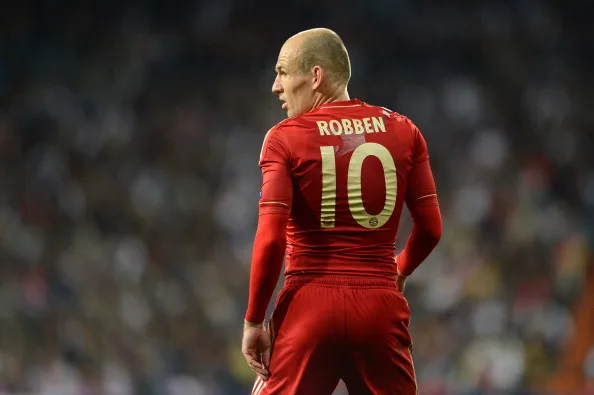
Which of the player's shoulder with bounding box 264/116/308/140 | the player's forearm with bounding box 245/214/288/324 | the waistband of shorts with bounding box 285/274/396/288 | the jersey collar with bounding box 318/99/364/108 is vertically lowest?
the waistband of shorts with bounding box 285/274/396/288

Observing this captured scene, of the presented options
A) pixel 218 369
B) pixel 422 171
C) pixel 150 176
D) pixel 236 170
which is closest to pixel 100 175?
pixel 150 176

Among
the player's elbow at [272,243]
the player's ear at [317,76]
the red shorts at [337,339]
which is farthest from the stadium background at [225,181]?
the player's elbow at [272,243]

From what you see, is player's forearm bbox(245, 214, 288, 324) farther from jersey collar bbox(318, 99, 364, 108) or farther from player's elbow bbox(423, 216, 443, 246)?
player's elbow bbox(423, 216, 443, 246)

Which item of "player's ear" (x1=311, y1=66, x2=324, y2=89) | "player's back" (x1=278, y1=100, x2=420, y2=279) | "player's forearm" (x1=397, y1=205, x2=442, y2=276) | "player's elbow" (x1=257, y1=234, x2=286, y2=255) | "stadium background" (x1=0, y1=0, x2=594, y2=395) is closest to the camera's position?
"player's elbow" (x1=257, y1=234, x2=286, y2=255)

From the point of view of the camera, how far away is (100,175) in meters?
10.4

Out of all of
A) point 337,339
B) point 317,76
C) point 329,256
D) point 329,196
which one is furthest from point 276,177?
point 337,339

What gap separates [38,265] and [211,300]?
1.56 metres

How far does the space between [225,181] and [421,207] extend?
7.11 meters

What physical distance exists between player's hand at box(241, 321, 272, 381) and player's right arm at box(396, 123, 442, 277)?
2.08 ft

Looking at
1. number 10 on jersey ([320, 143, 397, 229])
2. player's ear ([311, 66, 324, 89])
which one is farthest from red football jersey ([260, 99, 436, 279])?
player's ear ([311, 66, 324, 89])

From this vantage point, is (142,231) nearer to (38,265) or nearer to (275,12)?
(38,265)

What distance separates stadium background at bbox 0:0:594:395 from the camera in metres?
8.91

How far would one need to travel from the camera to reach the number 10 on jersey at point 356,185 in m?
3.33

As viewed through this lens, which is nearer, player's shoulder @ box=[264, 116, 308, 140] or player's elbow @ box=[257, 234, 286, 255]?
player's elbow @ box=[257, 234, 286, 255]
